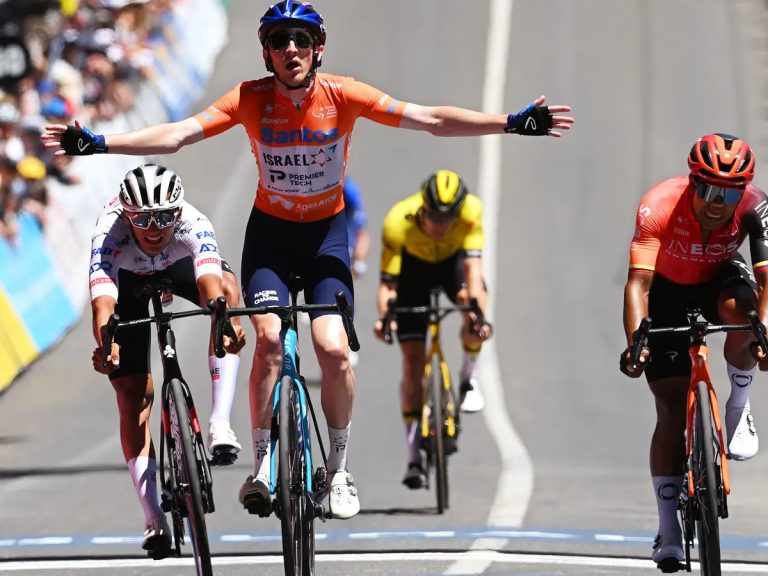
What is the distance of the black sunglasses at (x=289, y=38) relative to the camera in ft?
26.4

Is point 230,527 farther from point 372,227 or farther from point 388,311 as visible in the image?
point 372,227

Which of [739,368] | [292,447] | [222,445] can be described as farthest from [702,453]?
[222,445]

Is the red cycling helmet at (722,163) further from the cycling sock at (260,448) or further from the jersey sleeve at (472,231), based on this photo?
the jersey sleeve at (472,231)

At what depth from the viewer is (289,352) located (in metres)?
7.94

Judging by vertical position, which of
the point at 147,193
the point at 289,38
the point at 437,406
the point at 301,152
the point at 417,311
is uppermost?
the point at 289,38

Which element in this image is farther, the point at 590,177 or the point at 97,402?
the point at 590,177

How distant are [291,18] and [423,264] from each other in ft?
14.9

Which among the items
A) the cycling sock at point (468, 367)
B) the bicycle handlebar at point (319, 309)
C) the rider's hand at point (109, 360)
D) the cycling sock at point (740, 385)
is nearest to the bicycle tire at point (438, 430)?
the cycling sock at point (468, 367)

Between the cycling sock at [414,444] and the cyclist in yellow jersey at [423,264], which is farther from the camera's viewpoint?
the cycling sock at [414,444]

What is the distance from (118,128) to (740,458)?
1268 centimetres

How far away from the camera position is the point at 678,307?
8.49 metres

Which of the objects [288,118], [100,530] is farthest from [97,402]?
[288,118]

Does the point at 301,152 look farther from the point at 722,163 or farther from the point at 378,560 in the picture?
the point at 378,560

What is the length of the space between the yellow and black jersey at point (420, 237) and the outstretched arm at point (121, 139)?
409 cm
